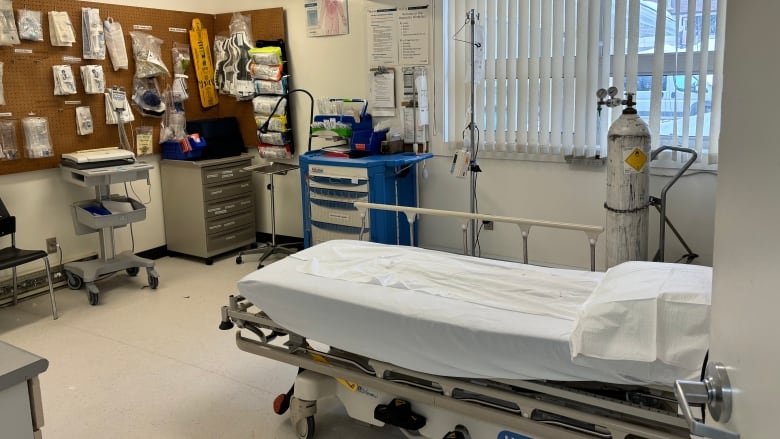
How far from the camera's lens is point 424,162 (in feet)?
15.9

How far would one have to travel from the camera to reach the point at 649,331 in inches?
72.7

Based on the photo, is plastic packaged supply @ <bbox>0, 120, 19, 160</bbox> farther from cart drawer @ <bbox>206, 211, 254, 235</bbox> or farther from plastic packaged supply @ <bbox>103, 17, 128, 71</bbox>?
cart drawer @ <bbox>206, 211, 254, 235</bbox>

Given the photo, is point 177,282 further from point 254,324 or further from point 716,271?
point 716,271

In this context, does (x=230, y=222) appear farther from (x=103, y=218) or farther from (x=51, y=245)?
(x=51, y=245)

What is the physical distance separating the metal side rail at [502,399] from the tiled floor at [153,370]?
422 mm

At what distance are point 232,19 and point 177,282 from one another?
2.38 meters

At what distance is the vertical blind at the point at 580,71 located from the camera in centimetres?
366

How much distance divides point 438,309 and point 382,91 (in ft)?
9.65

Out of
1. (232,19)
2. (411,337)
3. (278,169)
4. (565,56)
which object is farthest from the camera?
(232,19)

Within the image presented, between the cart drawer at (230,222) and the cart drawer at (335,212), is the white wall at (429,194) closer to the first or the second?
the cart drawer at (230,222)

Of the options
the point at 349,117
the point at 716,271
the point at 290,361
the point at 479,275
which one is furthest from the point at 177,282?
the point at 716,271

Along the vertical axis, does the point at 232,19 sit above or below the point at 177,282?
above

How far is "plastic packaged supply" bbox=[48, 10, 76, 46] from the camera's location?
4523 mm

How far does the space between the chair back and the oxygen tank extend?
12.5ft
